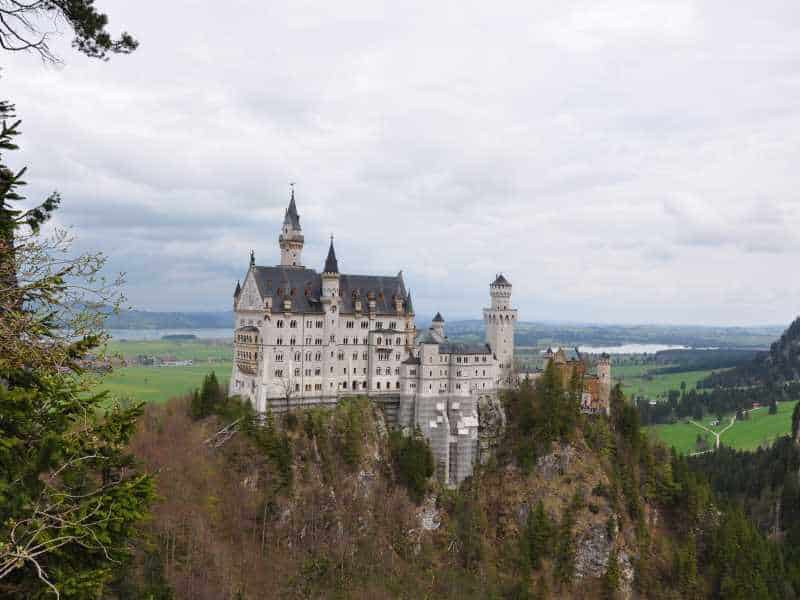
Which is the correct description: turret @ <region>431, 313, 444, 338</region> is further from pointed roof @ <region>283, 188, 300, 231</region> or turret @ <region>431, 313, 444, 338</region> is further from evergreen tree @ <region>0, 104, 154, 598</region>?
evergreen tree @ <region>0, 104, 154, 598</region>

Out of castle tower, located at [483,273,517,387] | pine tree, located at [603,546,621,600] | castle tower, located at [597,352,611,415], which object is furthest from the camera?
castle tower, located at [597,352,611,415]

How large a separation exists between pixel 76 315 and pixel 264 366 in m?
68.7

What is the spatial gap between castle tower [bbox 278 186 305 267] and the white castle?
0.14m

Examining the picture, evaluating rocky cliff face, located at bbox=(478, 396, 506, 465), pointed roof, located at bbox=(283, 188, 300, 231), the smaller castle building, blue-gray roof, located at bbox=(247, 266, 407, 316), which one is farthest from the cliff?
pointed roof, located at bbox=(283, 188, 300, 231)

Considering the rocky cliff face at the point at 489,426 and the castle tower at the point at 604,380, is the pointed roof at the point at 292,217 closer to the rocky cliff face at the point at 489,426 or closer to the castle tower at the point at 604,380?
the rocky cliff face at the point at 489,426

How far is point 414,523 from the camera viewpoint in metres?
87.5

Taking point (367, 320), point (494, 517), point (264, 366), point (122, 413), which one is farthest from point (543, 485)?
point (122, 413)

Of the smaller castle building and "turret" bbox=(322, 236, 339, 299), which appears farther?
the smaller castle building

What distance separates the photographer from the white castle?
8788 cm

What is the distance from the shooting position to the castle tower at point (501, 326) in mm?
103062

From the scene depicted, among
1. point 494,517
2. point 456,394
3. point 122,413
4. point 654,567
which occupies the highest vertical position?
point 122,413

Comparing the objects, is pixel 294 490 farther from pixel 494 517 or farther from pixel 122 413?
pixel 122 413

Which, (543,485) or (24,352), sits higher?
(24,352)

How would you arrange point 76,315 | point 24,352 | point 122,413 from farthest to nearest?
point 122,413, point 76,315, point 24,352
